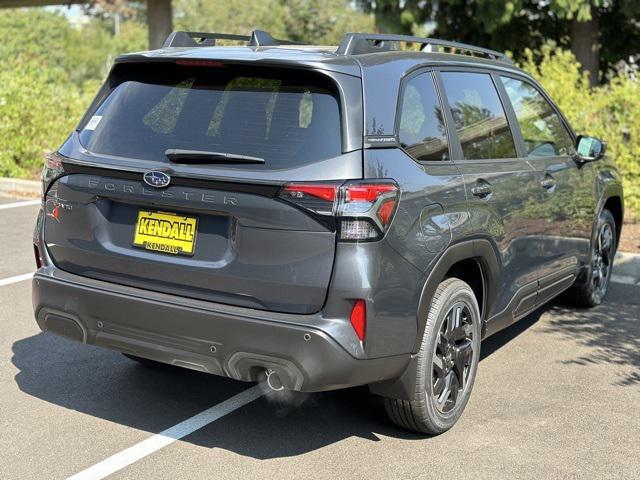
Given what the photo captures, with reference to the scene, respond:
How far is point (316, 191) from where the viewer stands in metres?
3.84

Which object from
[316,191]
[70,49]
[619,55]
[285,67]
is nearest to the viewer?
[316,191]

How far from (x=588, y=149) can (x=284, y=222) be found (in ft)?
10.6

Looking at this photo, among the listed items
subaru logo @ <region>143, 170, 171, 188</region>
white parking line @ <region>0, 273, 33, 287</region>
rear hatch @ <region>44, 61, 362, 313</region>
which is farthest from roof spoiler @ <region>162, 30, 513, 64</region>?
white parking line @ <region>0, 273, 33, 287</region>

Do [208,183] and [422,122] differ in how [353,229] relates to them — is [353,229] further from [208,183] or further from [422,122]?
[422,122]

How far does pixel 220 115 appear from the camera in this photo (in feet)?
13.8

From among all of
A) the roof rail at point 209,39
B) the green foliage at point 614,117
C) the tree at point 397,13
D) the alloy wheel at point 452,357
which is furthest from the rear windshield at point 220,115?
the tree at point 397,13

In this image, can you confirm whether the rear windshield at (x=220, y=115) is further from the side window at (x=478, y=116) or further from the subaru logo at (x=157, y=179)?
the side window at (x=478, y=116)

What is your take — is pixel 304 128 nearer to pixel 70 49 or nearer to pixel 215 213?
pixel 215 213

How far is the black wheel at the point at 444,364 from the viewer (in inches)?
Answer: 172

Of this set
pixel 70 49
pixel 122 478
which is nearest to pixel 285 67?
pixel 122 478

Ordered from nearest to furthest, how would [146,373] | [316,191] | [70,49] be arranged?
[316,191] < [146,373] < [70,49]

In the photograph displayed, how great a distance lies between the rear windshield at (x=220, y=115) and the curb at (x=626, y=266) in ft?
16.6

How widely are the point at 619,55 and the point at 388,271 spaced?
622 inches

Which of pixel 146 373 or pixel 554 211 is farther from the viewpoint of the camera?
pixel 554 211
